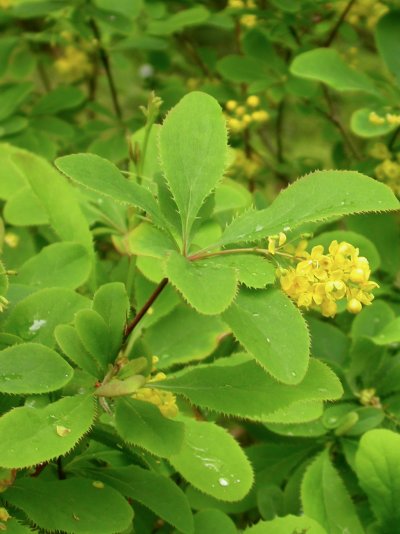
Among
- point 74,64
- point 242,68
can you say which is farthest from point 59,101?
point 242,68

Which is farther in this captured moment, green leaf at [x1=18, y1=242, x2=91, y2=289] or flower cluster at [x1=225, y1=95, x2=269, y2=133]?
flower cluster at [x1=225, y1=95, x2=269, y2=133]

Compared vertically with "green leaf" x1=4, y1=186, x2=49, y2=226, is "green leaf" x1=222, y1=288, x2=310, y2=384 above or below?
above

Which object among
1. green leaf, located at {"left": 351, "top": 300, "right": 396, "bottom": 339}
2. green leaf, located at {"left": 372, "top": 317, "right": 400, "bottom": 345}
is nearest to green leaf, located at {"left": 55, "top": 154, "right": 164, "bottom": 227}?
green leaf, located at {"left": 372, "top": 317, "right": 400, "bottom": 345}

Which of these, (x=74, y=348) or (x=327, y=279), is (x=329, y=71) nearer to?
(x=327, y=279)

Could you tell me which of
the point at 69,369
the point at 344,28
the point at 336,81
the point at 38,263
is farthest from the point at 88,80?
the point at 69,369

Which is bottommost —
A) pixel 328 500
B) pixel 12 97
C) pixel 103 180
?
pixel 328 500

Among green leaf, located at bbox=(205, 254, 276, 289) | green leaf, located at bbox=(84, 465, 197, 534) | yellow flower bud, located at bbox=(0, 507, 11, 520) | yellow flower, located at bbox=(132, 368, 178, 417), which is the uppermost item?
green leaf, located at bbox=(205, 254, 276, 289)

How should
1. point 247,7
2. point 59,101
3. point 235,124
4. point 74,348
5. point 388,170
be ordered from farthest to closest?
point 59,101
point 247,7
point 235,124
point 388,170
point 74,348

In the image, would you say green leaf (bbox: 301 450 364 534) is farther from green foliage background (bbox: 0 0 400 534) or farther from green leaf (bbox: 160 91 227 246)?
green leaf (bbox: 160 91 227 246)
